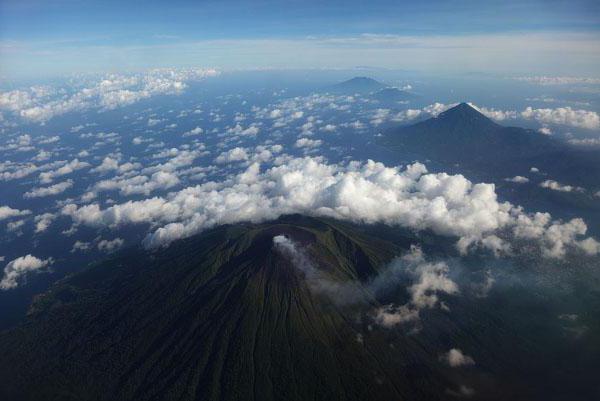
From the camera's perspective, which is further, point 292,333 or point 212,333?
point 212,333

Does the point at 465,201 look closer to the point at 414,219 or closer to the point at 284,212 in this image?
the point at 414,219

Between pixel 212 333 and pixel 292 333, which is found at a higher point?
pixel 292 333

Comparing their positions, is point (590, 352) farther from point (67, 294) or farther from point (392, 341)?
point (67, 294)

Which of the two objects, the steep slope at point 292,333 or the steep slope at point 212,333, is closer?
the steep slope at point 292,333

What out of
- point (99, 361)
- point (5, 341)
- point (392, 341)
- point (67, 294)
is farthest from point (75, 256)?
point (392, 341)

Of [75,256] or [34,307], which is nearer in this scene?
[34,307]

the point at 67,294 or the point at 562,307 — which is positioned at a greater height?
the point at 562,307

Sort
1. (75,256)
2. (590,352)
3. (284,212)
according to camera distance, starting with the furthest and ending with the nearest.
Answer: (75,256) < (284,212) < (590,352)

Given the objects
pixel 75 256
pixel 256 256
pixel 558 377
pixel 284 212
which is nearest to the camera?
pixel 558 377

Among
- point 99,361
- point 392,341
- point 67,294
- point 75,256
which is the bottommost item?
point 75,256

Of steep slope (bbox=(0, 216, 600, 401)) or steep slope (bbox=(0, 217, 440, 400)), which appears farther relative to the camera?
steep slope (bbox=(0, 217, 440, 400))
